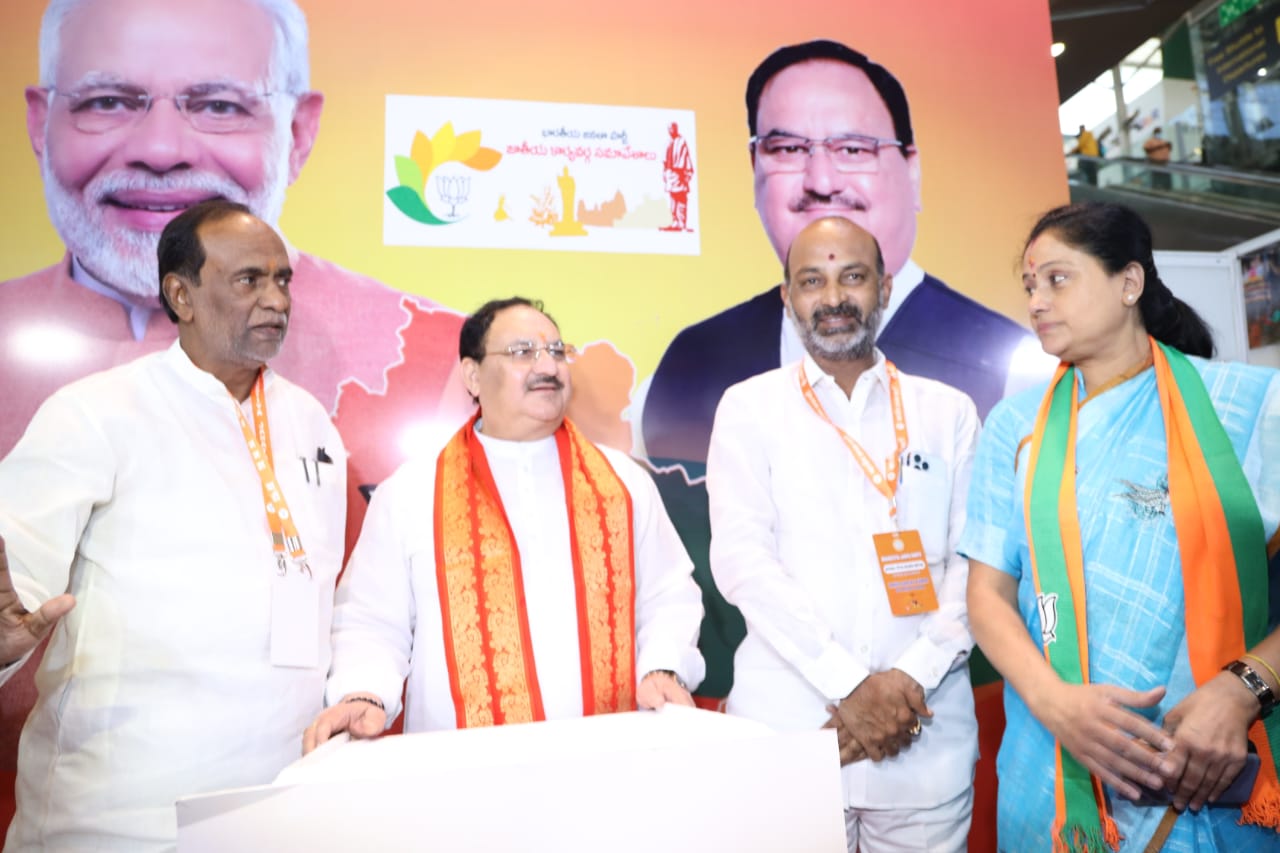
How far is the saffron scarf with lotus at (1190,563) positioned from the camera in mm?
1894

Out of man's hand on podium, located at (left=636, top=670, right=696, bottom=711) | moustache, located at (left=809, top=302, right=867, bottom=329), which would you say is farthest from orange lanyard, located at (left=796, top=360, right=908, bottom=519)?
man's hand on podium, located at (left=636, top=670, right=696, bottom=711)

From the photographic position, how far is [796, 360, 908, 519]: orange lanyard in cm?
258

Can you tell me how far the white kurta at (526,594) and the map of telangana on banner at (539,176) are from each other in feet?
3.07

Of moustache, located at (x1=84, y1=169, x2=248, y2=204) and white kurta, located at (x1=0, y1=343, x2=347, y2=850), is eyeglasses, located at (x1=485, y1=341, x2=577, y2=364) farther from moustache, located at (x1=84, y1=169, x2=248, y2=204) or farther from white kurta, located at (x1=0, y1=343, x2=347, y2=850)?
moustache, located at (x1=84, y1=169, x2=248, y2=204)

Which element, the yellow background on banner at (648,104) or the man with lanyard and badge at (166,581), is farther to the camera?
the yellow background on banner at (648,104)

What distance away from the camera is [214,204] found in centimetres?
242

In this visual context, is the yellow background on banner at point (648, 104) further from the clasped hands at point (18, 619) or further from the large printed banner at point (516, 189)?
the clasped hands at point (18, 619)

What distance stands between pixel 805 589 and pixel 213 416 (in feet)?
5.24

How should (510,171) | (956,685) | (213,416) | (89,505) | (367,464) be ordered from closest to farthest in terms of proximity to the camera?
(89,505) < (213,416) < (956,685) < (367,464) < (510,171)

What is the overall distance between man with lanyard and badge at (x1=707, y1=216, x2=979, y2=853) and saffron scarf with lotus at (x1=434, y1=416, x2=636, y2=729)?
33 cm

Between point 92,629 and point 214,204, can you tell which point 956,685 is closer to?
point 92,629

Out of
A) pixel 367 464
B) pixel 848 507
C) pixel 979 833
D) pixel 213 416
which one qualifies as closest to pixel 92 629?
pixel 213 416

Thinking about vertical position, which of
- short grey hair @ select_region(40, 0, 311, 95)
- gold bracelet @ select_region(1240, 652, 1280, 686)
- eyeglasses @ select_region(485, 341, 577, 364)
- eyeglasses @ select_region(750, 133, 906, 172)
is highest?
short grey hair @ select_region(40, 0, 311, 95)

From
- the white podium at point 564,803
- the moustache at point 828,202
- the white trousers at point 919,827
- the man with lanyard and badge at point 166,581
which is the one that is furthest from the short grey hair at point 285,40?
the white trousers at point 919,827
